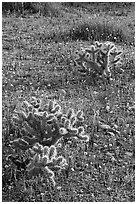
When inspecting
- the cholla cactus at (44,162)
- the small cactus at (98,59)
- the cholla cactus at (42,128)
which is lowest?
the cholla cactus at (44,162)

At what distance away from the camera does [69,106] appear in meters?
9.11

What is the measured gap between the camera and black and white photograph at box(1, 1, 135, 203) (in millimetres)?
6609

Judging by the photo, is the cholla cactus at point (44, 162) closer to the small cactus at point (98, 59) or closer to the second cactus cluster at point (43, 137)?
the second cactus cluster at point (43, 137)

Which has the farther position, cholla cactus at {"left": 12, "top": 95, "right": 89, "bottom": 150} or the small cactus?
the small cactus

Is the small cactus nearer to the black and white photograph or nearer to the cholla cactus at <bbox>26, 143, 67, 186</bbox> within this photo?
the black and white photograph

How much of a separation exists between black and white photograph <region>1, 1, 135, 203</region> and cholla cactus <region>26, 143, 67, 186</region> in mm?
15

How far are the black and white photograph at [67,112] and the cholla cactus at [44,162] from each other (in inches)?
0.6

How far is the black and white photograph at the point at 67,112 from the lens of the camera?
6.61 m

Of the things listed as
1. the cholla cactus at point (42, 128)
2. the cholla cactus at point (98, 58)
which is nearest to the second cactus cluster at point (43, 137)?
the cholla cactus at point (42, 128)

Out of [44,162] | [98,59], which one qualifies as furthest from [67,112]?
[98,59]

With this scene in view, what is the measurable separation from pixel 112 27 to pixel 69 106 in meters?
6.18

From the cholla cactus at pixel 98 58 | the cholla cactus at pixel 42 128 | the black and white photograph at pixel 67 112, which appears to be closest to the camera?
the black and white photograph at pixel 67 112

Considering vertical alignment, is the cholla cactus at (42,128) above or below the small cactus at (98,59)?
below

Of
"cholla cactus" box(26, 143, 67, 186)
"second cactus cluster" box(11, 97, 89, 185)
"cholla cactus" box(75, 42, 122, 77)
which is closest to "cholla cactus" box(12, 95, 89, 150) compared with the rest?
"second cactus cluster" box(11, 97, 89, 185)
